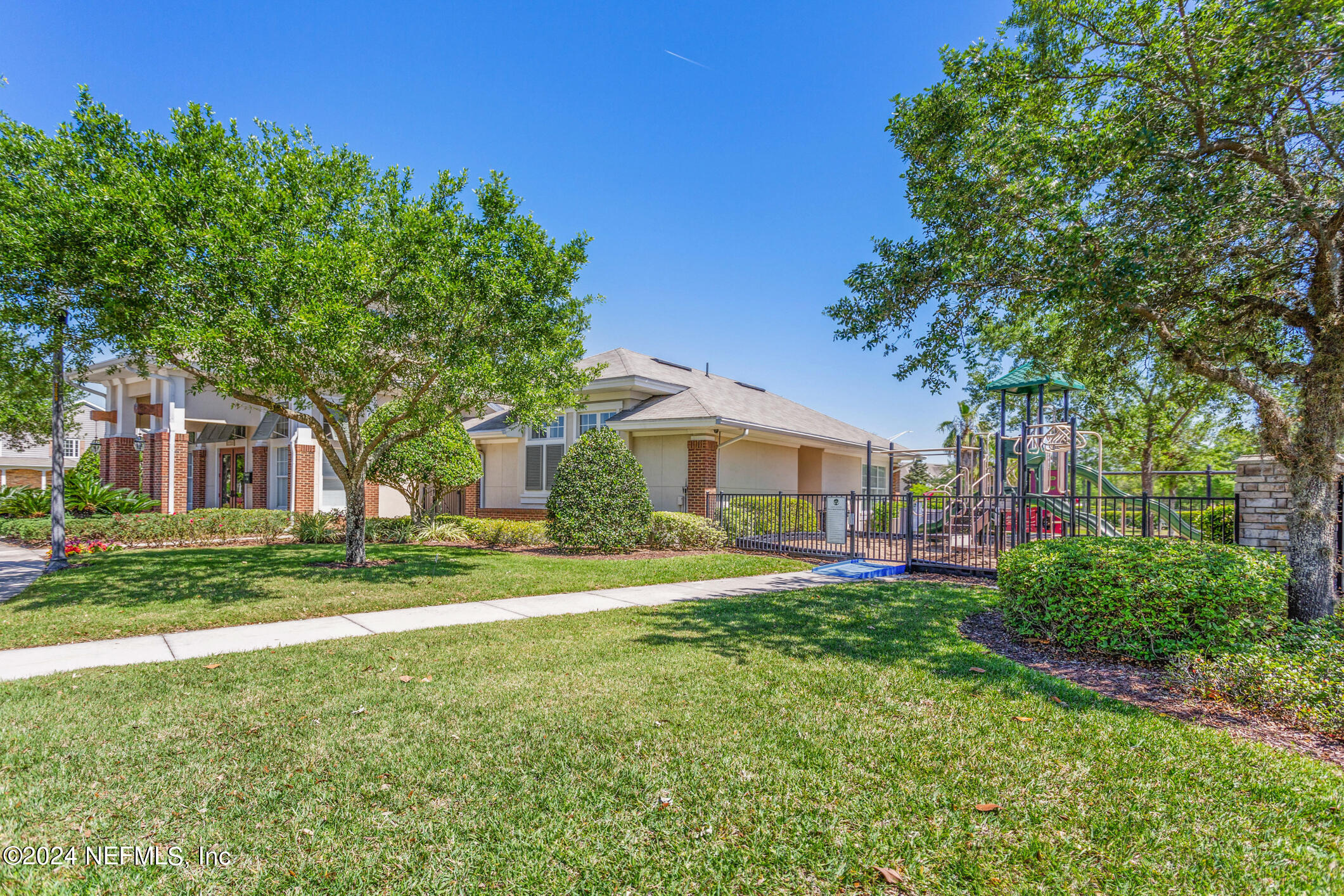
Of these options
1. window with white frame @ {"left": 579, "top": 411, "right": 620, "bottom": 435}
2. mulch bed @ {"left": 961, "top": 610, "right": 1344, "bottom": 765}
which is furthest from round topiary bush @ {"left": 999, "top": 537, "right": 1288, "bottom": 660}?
window with white frame @ {"left": 579, "top": 411, "right": 620, "bottom": 435}

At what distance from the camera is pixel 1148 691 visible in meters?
4.97

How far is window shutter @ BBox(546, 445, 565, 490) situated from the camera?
62.9 ft

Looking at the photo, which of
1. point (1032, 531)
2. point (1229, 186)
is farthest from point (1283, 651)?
point (1032, 531)

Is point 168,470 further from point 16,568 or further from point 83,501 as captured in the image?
point 16,568

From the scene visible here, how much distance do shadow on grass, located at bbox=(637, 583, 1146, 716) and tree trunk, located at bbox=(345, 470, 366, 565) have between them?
6020 mm

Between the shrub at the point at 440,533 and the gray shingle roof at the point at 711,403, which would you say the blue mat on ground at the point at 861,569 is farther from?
the shrub at the point at 440,533

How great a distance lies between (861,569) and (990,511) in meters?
4.24

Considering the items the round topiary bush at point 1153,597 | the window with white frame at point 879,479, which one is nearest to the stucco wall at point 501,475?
the round topiary bush at point 1153,597

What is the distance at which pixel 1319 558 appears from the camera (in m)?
5.94

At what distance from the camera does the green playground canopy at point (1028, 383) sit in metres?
13.7

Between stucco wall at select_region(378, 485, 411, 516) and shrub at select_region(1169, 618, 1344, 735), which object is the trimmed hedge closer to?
stucco wall at select_region(378, 485, 411, 516)

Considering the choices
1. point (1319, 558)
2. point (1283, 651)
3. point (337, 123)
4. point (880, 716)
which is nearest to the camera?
point (880, 716)

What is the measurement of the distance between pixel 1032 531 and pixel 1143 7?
420 inches

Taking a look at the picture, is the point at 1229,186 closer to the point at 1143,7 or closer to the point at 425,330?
the point at 1143,7
